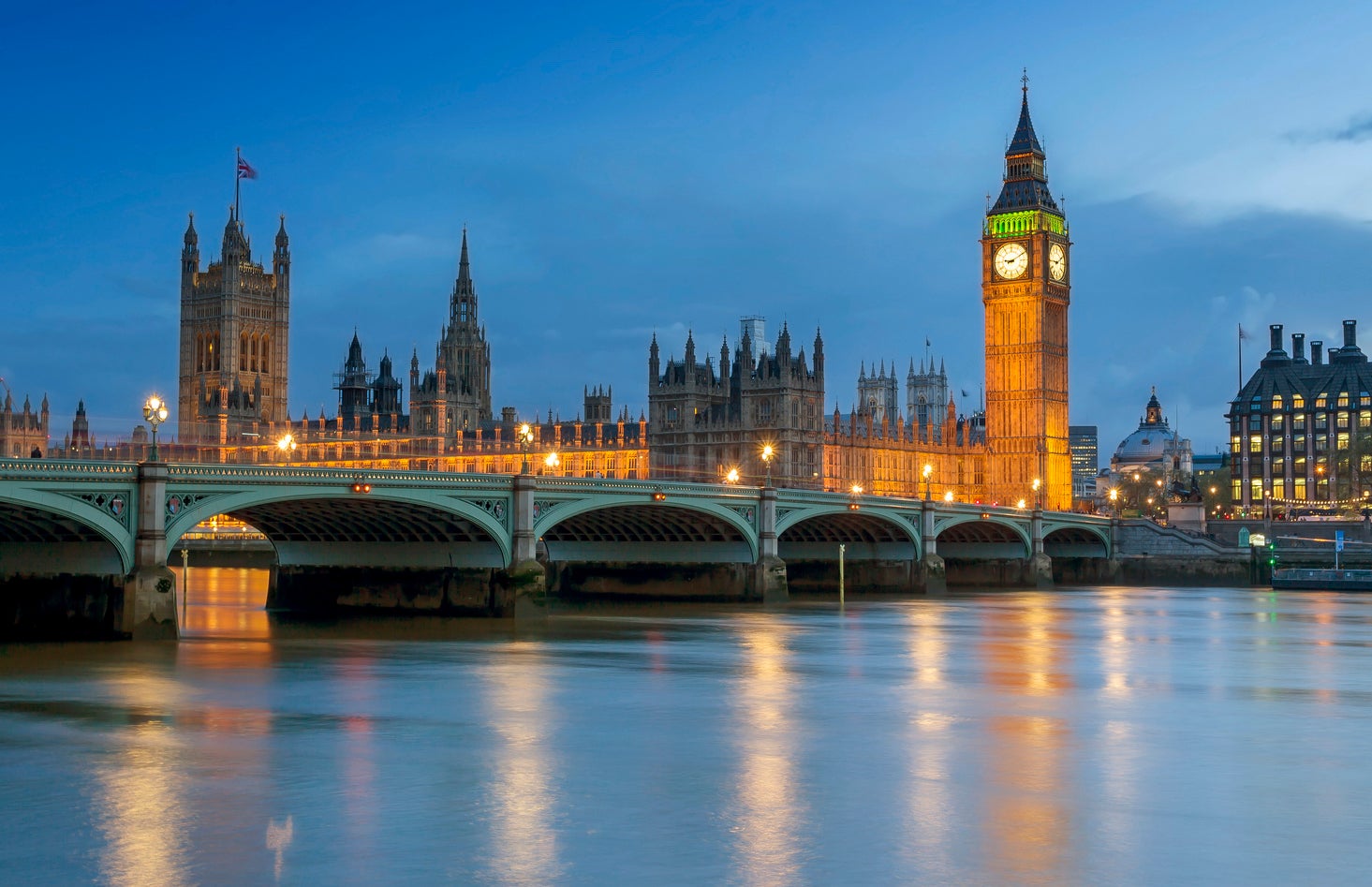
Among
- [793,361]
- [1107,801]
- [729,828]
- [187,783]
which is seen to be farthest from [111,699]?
[793,361]

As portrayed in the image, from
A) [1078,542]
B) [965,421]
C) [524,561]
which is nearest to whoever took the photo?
[524,561]

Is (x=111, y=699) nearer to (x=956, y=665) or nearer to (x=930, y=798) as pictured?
(x=930, y=798)

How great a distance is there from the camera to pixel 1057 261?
142250 mm

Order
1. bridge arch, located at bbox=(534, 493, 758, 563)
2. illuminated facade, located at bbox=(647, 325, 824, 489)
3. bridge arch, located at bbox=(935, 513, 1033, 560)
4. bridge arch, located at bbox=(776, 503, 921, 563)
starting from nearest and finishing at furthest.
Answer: bridge arch, located at bbox=(534, 493, 758, 563), bridge arch, located at bbox=(776, 503, 921, 563), bridge arch, located at bbox=(935, 513, 1033, 560), illuminated facade, located at bbox=(647, 325, 824, 489)

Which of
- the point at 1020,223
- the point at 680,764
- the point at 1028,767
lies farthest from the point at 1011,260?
the point at 680,764

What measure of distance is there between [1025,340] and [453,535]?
3571 inches

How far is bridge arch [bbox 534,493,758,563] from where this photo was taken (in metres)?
65.4

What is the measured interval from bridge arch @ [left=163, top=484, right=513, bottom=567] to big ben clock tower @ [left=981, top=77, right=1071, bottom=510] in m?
84.8

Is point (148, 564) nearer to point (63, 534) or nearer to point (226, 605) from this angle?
point (63, 534)

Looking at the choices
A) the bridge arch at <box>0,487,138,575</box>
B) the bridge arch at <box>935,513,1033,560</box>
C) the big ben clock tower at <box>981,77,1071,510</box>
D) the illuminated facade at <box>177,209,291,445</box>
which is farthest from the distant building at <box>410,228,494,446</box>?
the bridge arch at <box>0,487,138,575</box>

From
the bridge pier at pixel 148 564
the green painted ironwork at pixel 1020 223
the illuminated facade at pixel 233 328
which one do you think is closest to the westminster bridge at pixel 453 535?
the bridge pier at pixel 148 564

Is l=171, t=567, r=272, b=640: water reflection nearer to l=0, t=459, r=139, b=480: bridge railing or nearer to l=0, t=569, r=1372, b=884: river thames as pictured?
l=0, t=569, r=1372, b=884: river thames

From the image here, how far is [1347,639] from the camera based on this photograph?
48.8 m

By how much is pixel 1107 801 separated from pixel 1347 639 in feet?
105
